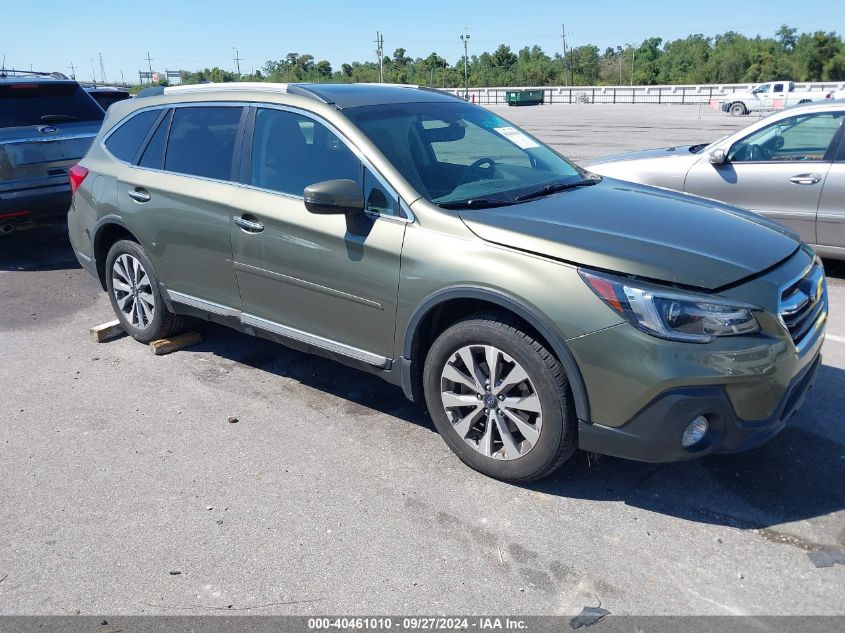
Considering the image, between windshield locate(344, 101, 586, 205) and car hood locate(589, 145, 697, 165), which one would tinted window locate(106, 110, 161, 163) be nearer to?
windshield locate(344, 101, 586, 205)

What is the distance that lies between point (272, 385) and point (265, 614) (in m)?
2.23

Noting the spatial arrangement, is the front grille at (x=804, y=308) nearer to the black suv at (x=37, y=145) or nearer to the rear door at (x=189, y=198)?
the rear door at (x=189, y=198)

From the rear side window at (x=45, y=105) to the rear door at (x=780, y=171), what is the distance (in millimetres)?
6848

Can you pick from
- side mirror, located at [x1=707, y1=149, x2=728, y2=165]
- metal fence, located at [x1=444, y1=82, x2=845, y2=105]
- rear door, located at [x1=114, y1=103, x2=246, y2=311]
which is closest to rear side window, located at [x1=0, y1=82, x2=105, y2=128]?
rear door, located at [x1=114, y1=103, x2=246, y2=311]

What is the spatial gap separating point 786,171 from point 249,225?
5103 mm

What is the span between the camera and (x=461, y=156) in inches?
177

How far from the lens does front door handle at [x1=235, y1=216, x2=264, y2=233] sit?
4.32 metres

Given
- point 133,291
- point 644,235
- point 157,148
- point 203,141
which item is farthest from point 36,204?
point 644,235

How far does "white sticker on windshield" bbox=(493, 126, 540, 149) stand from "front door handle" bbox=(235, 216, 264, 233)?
1.61 metres

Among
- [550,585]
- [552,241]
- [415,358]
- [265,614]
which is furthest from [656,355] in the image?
[265,614]

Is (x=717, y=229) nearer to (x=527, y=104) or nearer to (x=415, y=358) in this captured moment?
(x=415, y=358)

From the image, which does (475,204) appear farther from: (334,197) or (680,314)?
(680,314)

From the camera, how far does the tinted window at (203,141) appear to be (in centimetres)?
466

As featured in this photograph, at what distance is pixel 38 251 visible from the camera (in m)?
8.97
